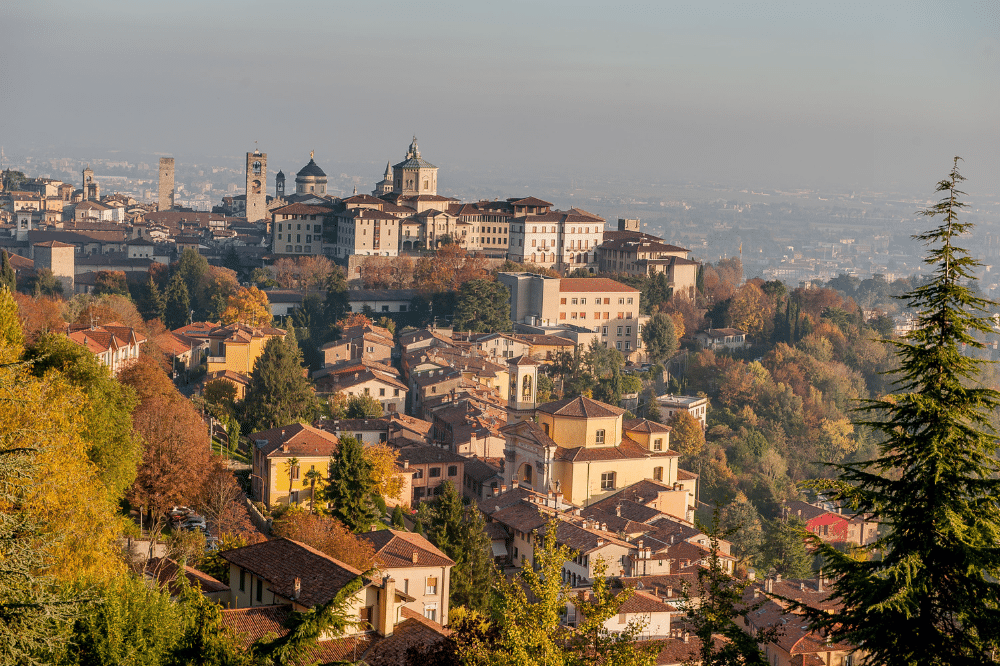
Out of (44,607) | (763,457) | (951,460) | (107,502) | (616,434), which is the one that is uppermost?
(951,460)

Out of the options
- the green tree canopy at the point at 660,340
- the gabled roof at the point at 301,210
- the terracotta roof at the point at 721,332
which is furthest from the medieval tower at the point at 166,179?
the green tree canopy at the point at 660,340

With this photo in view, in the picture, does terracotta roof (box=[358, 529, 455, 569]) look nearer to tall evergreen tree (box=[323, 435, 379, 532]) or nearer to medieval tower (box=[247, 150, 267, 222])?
tall evergreen tree (box=[323, 435, 379, 532])

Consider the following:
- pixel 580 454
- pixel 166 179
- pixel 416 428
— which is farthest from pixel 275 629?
pixel 166 179

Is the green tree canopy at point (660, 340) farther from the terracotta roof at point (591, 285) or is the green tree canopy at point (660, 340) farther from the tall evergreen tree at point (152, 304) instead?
the tall evergreen tree at point (152, 304)

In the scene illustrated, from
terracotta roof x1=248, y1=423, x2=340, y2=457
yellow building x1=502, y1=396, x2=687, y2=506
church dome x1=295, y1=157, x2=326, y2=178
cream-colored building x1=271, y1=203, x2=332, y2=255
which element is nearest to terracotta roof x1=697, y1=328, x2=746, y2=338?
cream-colored building x1=271, y1=203, x2=332, y2=255

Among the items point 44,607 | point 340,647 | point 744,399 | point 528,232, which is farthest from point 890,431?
point 528,232

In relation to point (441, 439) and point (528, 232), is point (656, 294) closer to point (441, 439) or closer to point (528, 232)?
point (528, 232)
